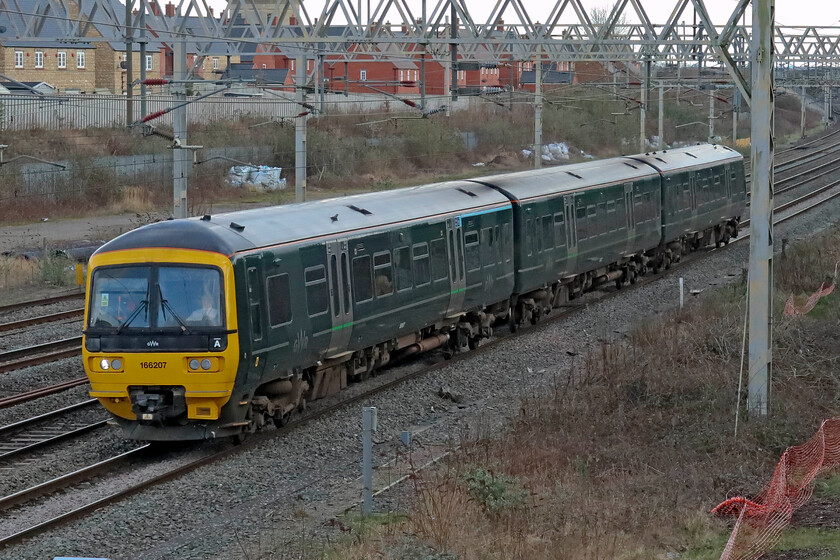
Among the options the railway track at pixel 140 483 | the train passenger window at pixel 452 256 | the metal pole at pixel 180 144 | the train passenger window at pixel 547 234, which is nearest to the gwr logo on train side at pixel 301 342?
the railway track at pixel 140 483

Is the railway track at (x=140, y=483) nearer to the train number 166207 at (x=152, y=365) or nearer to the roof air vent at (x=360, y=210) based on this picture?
the train number 166207 at (x=152, y=365)

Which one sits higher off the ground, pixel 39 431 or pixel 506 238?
pixel 506 238

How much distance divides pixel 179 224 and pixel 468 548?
568 centimetres

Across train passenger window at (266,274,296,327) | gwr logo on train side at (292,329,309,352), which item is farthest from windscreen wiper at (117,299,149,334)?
gwr logo on train side at (292,329,309,352)

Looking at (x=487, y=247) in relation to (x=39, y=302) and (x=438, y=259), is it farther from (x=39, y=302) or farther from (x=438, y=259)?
(x=39, y=302)

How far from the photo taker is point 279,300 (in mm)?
13555

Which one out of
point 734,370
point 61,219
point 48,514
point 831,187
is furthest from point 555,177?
point 831,187

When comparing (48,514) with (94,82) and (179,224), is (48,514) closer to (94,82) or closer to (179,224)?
(179,224)

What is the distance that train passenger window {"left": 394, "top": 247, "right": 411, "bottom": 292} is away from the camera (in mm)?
16547

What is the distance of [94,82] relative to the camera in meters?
70.8

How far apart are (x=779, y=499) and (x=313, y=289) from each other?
21.1 feet

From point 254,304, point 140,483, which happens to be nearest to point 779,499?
point 254,304

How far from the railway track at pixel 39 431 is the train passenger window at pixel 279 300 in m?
2.52

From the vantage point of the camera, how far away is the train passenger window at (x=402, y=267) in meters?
16.5
